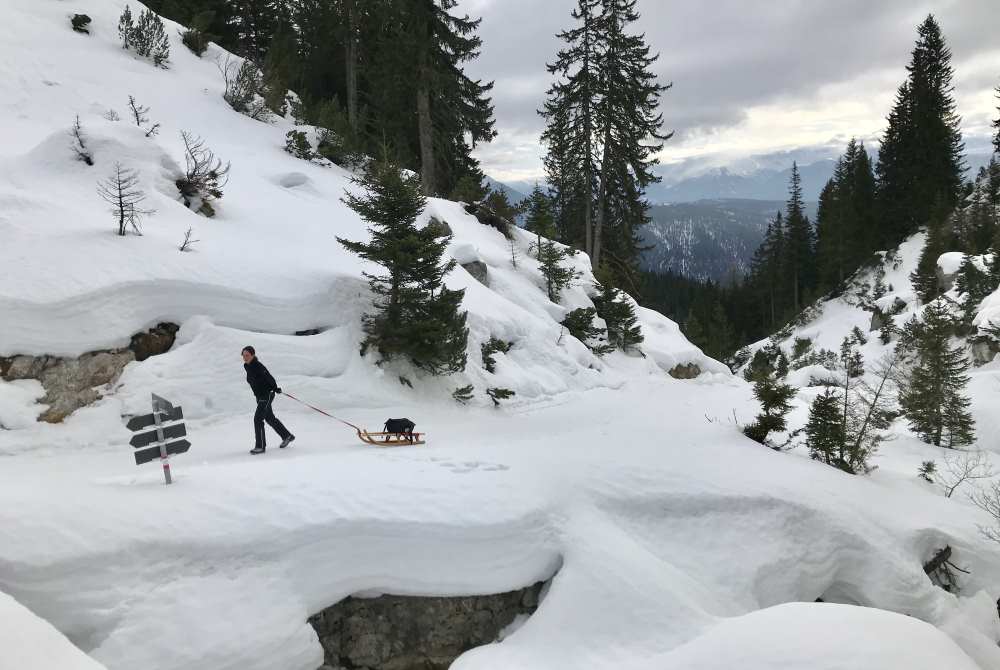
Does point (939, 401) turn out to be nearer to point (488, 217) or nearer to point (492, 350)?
point (492, 350)

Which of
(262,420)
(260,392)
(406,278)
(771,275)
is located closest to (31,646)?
(262,420)

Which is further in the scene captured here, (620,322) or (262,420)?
(620,322)

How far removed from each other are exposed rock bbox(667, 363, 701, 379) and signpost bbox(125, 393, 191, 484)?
2091 cm

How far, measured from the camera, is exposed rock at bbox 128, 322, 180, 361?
9.51 meters

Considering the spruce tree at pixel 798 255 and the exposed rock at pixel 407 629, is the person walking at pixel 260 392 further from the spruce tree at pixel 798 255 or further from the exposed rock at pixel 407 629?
the spruce tree at pixel 798 255

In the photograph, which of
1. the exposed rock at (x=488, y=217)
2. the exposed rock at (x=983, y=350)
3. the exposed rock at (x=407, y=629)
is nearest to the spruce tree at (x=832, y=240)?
the exposed rock at (x=983, y=350)

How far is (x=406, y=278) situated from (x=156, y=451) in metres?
6.42

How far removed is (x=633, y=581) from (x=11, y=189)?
14.3 metres

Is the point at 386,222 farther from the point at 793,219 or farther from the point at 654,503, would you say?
the point at 793,219

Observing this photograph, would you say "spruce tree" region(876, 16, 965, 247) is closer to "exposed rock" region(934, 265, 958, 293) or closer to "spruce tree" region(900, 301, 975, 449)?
"exposed rock" region(934, 265, 958, 293)

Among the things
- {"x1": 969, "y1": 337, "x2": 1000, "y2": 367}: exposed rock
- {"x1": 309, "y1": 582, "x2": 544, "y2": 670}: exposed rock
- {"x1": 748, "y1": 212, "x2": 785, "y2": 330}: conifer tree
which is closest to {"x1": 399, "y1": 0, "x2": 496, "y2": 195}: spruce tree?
{"x1": 309, "y1": 582, "x2": 544, "y2": 670}: exposed rock

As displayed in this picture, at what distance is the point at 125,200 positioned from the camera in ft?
39.0

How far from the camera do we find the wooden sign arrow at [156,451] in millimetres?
5922

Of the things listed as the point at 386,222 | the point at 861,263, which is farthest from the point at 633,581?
the point at 861,263
